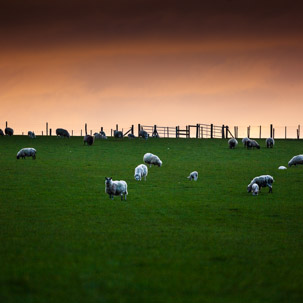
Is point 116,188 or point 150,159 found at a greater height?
point 150,159

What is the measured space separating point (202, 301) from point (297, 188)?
20.7 metres

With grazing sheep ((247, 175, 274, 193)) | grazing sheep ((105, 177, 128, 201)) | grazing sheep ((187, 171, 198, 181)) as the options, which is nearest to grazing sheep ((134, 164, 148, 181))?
grazing sheep ((187, 171, 198, 181))

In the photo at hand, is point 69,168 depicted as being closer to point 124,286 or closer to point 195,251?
point 195,251

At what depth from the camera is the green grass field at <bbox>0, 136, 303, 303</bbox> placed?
9750mm

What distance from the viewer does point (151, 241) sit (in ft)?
46.7

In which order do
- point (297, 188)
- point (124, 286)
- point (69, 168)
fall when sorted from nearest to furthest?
point (124, 286) < point (297, 188) < point (69, 168)

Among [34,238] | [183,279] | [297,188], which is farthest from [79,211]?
[297,188]

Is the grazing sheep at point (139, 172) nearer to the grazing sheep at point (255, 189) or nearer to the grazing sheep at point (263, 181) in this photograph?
the grazing sheep at point (263, 181)

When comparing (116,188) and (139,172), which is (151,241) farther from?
(139,172)

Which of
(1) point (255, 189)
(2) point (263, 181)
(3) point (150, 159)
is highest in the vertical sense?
(3) point (150, 159)

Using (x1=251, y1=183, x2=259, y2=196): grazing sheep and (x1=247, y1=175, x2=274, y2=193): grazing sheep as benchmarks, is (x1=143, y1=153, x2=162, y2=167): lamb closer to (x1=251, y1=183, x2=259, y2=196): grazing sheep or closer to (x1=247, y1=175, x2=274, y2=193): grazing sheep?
(x1=247, y1=175, x2=274, y2=193): grazing sheep

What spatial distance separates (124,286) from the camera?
9867 millimetres

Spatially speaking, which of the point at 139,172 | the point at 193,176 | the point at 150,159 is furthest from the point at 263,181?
the point at 150,159

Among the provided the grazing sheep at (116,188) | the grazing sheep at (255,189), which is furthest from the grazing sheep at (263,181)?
the grazing sheep at (116,188)
